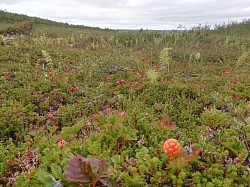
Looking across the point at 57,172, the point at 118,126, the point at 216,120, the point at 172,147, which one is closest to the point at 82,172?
the point at 57,172

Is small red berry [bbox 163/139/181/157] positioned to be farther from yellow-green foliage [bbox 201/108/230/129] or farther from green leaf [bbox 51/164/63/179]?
yellow-green foliage [bbox 201/108/230/129]

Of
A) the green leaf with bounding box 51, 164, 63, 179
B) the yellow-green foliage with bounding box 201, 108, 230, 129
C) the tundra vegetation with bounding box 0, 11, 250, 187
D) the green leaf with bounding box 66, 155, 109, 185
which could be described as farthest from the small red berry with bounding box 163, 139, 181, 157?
the yellow-green foliage with bounding box 201, 108, 230, 129

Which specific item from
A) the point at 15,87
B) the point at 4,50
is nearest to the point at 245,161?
the point at 15,87

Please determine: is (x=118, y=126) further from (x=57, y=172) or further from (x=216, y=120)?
(x=216, y=120)

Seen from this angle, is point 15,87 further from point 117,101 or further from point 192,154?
point 192,154

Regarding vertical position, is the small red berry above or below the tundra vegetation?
above

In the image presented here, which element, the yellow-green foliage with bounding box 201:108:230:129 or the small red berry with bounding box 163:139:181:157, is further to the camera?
the yellow-green foliage with bounding box 201:108:230:129

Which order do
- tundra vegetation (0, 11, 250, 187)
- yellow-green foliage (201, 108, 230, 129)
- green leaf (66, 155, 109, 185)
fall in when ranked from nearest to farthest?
green leaf (66, 155, 109, 185), tundra vegetation (0, 11, 250, 187), yellow-green foliage (201, 108, 230, 129)

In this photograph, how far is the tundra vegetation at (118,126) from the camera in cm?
217

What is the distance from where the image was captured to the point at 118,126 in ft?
9.22

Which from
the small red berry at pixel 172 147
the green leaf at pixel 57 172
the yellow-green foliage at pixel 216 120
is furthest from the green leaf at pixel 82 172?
the yellow-green foliage at pixel 216 120

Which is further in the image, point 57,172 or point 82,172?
point 57,172

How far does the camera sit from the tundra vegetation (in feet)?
Answer: 7.13

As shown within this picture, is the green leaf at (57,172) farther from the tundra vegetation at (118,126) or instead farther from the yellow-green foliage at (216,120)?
the yellow-green foliage at (216,120)
